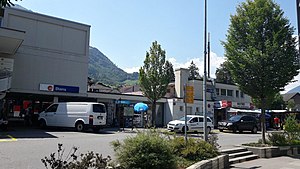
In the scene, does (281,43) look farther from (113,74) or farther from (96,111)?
(113,74)

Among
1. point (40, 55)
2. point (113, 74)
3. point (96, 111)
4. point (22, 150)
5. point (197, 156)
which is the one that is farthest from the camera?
point (113, 74)

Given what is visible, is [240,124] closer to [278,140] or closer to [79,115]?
[278,140]

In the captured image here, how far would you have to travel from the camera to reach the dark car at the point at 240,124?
100 feet

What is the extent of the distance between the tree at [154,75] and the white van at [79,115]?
6.85 m

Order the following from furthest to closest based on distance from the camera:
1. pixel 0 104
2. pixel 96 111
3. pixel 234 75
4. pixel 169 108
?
1. pixel 169 108
2. pixel 0 104
3. pixel 96 111
4. pixel 234 75

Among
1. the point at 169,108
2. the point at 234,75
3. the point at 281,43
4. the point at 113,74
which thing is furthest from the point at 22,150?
the point at 113,74

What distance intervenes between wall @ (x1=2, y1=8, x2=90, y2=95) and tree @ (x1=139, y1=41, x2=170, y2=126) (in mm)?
5805

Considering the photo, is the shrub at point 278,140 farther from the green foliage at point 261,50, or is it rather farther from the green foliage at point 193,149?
the green foliage at point 193,149

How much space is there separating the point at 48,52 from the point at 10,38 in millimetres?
7329

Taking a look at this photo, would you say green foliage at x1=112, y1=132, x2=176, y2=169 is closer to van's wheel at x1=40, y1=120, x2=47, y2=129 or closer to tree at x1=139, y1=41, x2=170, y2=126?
van's wheel at x1=40, y1=120, x2=47, y2=129

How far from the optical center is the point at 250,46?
1447 centimetres

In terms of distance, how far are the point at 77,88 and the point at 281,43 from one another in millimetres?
18989

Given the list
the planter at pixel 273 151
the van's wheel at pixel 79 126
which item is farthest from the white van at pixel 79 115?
the planter at pixel 273 151

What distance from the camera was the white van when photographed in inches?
844
